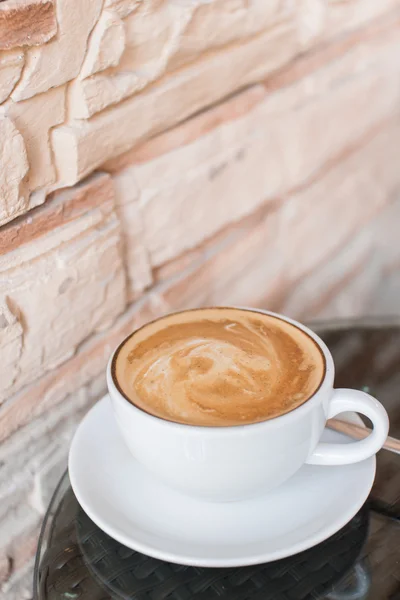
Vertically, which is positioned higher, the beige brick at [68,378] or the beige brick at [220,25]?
the beige brick at [220,25]

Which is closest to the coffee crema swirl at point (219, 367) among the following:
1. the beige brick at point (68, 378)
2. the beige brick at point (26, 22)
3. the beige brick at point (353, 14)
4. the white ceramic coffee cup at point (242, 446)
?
the white ceramic coffee cup at point (242, 446)

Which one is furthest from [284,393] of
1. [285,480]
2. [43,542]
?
[43,542]

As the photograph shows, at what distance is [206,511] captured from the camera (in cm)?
47

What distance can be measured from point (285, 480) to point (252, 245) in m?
0.45

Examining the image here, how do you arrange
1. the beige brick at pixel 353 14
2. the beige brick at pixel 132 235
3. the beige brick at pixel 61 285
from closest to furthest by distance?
1. the beige brick at pixel 61 285
2. the beige brick at pixel 132 235
3. the beige brick at pixel 353 14

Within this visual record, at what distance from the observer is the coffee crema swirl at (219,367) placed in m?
0.45

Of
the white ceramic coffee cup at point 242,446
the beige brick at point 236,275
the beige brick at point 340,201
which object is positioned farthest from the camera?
the beige brick at point 340,201

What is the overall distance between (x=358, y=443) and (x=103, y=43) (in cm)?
35

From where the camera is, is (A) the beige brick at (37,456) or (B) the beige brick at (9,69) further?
(A) the beige brick at (37,456)

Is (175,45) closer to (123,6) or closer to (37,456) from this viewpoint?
(123,6)

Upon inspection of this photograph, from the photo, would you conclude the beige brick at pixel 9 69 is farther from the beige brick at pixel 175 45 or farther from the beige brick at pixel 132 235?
the beige brick at pixel 132 235

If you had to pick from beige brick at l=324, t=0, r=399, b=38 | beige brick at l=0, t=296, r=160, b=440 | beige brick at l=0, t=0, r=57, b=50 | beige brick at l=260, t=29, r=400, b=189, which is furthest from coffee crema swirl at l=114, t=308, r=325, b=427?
beige brick at l=324, t=0, r=399, b=38

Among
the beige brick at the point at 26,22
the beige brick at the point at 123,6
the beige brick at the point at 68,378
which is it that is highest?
the beige brick at the point at 26,22

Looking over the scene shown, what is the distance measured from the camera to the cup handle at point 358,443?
46 cm
